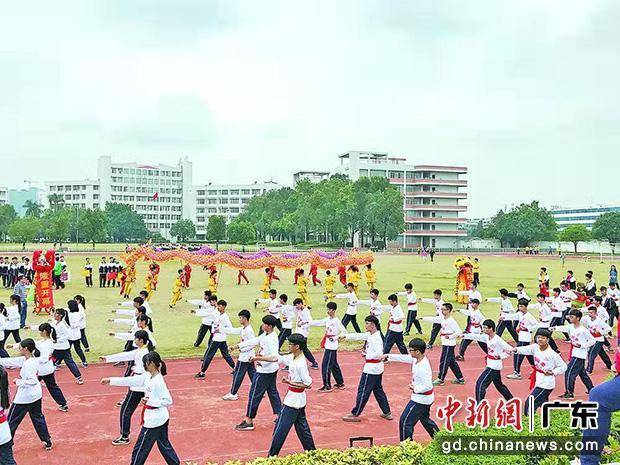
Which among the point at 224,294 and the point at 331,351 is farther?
the point at 224,294

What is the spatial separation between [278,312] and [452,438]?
7154 mm

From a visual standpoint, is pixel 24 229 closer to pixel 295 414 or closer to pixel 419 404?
pixel 295 414

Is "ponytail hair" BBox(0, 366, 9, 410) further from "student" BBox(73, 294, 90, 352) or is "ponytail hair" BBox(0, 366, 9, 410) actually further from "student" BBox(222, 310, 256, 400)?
→ "student" BBox(73, 294, 90, 352)

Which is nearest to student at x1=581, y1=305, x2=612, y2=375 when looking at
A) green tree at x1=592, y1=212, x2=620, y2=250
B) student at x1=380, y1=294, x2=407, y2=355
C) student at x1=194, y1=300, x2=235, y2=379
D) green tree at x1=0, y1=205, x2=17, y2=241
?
student at x1=380, y1=294, x2=407, y2=355

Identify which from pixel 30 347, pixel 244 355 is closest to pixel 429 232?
pixel 244 355

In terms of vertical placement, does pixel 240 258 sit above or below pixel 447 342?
above

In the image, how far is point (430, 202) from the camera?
279 ft

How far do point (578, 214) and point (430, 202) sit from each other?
60281 millimetres

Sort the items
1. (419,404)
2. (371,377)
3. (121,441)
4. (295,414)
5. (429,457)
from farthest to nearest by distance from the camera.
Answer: (371,377), (121,441), (419,404), (295,414), (429,457)

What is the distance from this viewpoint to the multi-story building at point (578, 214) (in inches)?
4744

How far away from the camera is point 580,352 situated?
997 centimetres

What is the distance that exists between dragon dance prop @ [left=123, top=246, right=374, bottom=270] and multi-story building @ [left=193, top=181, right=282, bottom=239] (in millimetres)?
94973

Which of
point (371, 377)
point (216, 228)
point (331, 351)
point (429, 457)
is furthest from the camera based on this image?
point (216, 228)

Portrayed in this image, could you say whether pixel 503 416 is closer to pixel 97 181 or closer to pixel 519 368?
A: pixel 519 368
